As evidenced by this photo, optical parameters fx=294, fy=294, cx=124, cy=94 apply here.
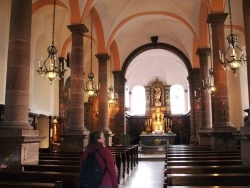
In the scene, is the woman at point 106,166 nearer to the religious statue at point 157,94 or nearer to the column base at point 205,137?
the column base at point 205,137

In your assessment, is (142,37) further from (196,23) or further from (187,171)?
(187,171)

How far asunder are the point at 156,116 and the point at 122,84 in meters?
8.10

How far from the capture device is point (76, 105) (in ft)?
39.9

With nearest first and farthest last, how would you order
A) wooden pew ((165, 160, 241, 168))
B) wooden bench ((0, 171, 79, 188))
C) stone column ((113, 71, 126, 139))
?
wooden bench ((0, 171, 79, 188)), wooden pew ((165, 160, 241, 168)), stone column ((113, 71, 126, 139))

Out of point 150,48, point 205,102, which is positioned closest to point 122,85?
point 150,48

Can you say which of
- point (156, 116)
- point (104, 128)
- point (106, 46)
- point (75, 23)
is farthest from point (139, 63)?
point (75, 23)

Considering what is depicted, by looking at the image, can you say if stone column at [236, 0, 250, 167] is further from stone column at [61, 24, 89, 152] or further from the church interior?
stone column at [61, 24, 89, 152]

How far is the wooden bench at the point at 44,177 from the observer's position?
15.6 feet

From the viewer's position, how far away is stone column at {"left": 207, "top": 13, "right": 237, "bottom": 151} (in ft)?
34.8

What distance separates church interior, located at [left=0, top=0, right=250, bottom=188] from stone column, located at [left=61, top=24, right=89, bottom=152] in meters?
0.04

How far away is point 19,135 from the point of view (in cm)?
648

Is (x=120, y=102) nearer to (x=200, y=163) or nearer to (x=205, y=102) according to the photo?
(x=205, y=102)

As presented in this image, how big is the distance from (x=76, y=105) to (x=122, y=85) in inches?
450

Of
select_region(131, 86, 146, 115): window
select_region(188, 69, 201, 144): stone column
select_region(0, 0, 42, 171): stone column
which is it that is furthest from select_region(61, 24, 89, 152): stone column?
select_region(131, 86, 146, 115): window
